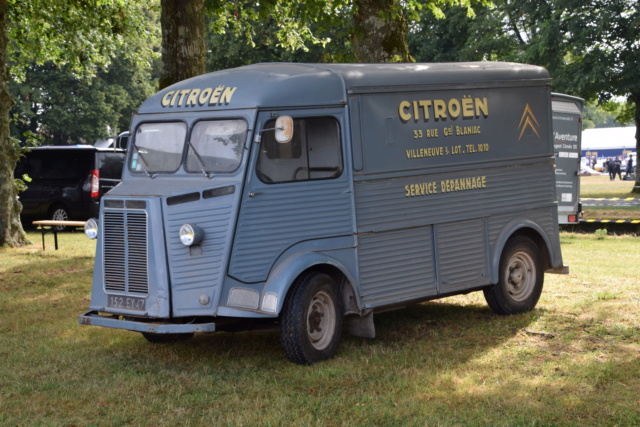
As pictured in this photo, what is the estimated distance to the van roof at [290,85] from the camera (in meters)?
8.22

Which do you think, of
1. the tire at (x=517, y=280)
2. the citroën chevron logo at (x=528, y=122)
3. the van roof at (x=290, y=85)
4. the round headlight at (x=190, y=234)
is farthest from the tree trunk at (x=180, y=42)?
the round headlight at (x=190, y=234)

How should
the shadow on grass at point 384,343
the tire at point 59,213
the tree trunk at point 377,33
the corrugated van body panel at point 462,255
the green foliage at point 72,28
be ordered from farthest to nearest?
the tire at point 59,213
the green foliage at point 72,28
the tree trunk at point 377,33
the corrugated van body panel at point 462,255
the shadow on grass at point 384,343

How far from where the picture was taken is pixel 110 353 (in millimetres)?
8820

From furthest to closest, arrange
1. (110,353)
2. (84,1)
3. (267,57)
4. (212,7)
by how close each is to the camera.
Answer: (267,57) < (84,1) < (212,7) < (110,353)

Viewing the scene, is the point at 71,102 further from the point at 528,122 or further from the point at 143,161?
the point at 143,161

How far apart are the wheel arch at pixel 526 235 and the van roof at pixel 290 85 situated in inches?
69.6

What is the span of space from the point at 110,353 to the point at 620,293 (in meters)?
6.53

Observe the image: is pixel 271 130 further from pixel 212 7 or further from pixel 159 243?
pixel 212 7

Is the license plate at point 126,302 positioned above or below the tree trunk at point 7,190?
below

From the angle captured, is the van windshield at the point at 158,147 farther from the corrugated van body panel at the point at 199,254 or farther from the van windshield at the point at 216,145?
the corrugated van body panel at the point at 199,254

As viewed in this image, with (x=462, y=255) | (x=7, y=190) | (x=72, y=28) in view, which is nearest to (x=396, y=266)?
(x=462, y=255)

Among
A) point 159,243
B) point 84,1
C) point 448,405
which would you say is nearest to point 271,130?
point 159,243

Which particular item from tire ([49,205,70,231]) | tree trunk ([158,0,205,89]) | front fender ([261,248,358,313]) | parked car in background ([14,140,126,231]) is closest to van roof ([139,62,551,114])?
front fender ([261,248,358,313])

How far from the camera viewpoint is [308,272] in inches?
324
